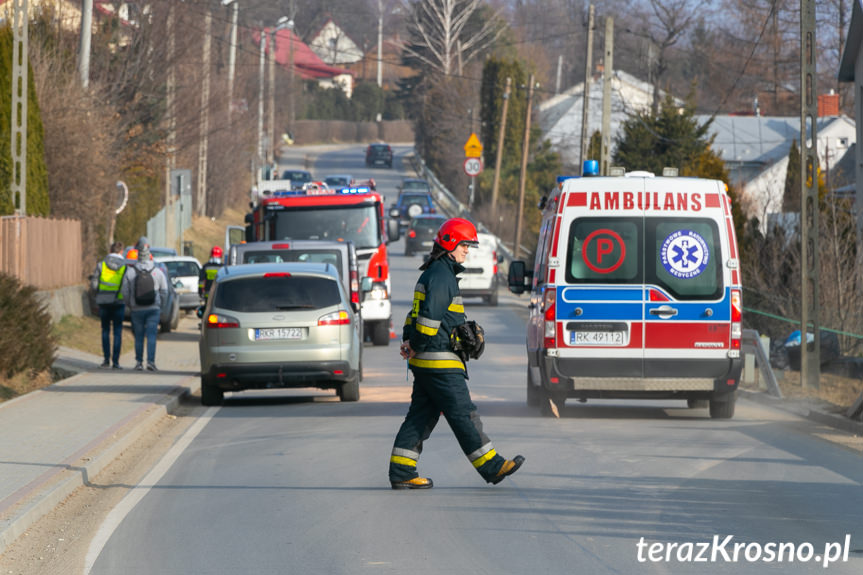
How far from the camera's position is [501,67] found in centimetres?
7681

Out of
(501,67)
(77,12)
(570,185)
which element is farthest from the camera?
(501,67)

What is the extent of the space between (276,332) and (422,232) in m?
35.4

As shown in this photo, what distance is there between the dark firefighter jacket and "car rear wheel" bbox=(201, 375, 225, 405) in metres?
7.52

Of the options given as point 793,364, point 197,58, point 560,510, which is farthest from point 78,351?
point 197,58

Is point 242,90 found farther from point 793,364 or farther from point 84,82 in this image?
point 793,364

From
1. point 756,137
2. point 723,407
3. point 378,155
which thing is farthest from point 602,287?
point 378,155

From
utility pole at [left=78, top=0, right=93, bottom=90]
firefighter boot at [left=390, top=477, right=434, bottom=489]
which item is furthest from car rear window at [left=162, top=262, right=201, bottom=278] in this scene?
firefighter boot at [left=390, top=477, right=434, bottom=489]

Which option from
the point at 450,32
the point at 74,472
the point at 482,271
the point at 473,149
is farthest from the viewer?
the point at 450,32

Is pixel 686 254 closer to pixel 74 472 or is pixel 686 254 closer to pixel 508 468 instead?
pixel 508 468

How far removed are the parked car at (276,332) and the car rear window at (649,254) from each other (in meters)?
3.64

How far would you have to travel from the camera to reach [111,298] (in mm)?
21078

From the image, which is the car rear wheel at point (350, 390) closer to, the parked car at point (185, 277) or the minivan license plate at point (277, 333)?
the minivan license plate at point (277, 333)

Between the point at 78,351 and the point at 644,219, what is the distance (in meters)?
13.0

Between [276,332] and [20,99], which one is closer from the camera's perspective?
[276,332]
